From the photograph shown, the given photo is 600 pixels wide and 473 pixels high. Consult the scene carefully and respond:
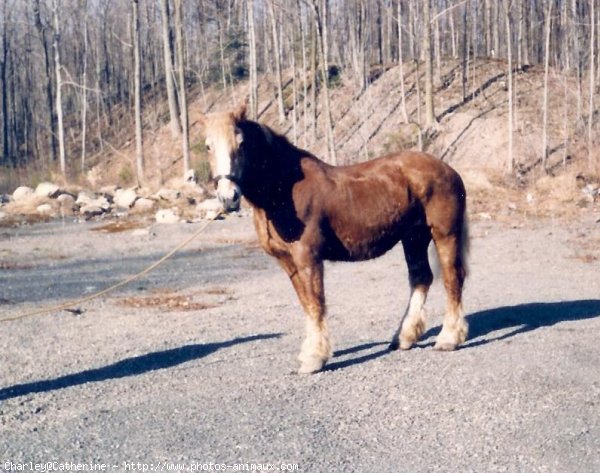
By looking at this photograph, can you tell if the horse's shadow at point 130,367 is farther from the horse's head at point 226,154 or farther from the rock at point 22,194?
the rock at point 22,194

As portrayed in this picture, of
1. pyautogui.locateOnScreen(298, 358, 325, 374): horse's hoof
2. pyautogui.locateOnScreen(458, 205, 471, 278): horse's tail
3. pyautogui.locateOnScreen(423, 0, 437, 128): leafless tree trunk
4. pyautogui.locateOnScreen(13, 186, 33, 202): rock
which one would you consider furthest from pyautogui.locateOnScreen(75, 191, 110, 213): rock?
pyautogui.locateOnScreen(298, 358, 325, 374): horse's hoof

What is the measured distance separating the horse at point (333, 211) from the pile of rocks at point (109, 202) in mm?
18268

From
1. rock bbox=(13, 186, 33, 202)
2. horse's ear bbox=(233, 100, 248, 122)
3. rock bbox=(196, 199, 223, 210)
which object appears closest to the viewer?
horse's ear bbox=(233, 100, 248, 122)

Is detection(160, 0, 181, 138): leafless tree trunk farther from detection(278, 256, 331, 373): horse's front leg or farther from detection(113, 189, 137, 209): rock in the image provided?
detection(278, 256, 331, 373): horse's front leg

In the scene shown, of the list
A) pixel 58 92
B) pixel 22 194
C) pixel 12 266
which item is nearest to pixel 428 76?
pixel 22 194

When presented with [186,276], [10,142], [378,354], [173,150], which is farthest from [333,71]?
[378,354]

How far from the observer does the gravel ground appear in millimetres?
5133

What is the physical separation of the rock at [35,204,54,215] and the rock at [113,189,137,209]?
8.26ft

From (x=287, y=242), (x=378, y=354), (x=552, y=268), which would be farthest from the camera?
(x=552, y=268)

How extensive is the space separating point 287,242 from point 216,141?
1.31 meters

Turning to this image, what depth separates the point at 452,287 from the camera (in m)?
8.27

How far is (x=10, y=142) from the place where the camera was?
2458 inches

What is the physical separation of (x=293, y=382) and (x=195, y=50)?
204ft

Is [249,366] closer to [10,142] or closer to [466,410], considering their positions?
[466,410]
